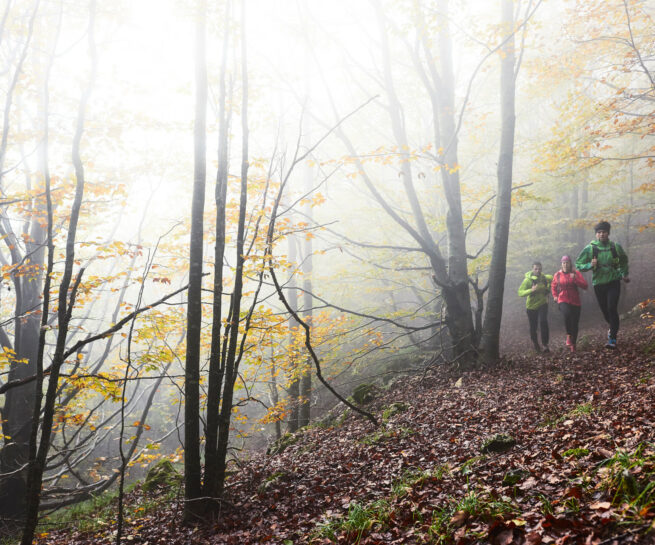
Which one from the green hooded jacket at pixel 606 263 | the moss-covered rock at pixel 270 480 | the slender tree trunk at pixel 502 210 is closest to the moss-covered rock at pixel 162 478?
the moss-covered rock at pixel 270 480

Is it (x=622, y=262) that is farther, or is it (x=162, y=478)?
(x=162, y=478)

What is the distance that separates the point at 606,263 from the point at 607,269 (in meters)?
0.11

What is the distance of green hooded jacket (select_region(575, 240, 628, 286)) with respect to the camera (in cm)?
661

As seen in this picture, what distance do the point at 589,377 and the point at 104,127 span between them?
1067 centimetres

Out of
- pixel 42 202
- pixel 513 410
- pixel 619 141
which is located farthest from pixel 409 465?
pixel 619 141

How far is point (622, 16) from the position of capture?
29.9 feet

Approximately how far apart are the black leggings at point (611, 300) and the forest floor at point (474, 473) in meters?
0.50

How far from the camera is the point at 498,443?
416cm

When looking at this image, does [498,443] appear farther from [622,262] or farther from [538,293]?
[538,293]

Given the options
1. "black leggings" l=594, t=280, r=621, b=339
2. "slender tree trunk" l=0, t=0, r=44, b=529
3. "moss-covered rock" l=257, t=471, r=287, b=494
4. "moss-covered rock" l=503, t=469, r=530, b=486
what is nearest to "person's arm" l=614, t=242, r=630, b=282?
"black leggings" l=594, t=280, r=621, b=339

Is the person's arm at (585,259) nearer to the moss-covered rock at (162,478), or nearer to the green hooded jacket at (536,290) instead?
the green hooded jacket at (536,290)

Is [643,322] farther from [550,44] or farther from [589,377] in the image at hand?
[550,44]

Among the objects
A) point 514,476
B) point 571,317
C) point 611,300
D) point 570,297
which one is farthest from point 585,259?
point 514,476

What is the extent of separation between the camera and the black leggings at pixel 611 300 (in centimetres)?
666
